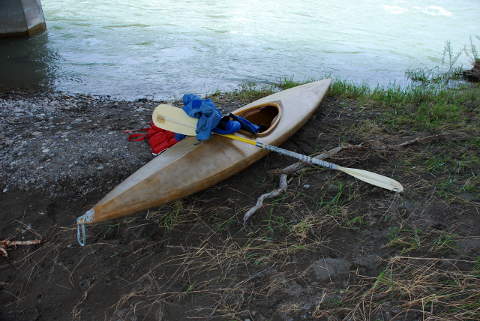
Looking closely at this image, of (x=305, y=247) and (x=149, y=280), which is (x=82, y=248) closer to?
(x=149, y=280)

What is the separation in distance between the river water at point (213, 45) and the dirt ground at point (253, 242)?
9.66ft

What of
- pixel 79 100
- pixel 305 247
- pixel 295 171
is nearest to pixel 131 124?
pixel 79 100

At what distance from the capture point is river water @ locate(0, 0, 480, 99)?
609cm

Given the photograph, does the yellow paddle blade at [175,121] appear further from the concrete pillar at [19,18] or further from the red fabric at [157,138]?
the concrete pillar at [19,18]

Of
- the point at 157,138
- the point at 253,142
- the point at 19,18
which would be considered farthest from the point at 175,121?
the point at 19,18

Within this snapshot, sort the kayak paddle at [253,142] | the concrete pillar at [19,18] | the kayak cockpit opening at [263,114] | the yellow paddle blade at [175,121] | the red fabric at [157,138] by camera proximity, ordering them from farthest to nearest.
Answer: the concrete pillar at [19,18], the kayak cockpit opening at [263,114], the red fabric at [157,138], the yellow paddle blade at [175,121], the kayak paddle at [253,142]

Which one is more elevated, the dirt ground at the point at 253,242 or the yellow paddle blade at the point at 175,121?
the yellow paddle blade at the point at 175,121

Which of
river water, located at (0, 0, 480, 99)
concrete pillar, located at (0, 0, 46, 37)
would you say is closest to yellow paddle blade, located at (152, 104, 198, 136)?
river water, located at (0, 0, 480, 99)

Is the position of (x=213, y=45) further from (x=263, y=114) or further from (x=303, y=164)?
(x=303, y=164)

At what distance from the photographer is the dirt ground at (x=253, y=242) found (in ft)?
5.76

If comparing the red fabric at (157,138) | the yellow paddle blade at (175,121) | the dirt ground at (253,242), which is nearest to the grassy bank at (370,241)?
the dirt ground at (253,242)

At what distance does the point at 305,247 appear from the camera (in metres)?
2.05

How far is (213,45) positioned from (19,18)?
402cm

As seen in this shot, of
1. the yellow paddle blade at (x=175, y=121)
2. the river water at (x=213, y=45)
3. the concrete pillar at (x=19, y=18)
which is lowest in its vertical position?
the river water at (x=213, y=45)
